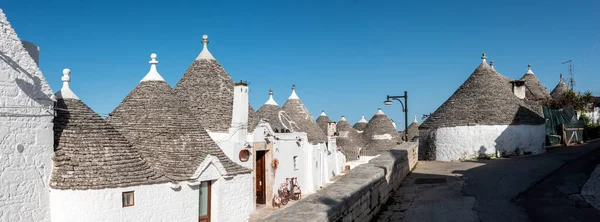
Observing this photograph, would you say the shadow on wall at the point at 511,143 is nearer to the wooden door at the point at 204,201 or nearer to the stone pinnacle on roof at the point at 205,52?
the stone pinnacle on roof at the point at 205,52

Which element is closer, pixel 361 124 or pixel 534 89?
pixel 534 89

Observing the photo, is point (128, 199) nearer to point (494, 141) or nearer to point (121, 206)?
point (121, 206)

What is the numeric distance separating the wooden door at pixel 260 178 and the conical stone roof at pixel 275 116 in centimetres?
344

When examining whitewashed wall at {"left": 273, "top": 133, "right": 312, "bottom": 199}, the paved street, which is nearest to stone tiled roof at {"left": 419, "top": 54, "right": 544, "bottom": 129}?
the paved street

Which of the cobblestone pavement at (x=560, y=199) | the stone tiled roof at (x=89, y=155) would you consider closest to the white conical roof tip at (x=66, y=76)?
the stone tiled roof at (x=89, y=155)

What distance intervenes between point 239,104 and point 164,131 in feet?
12.2

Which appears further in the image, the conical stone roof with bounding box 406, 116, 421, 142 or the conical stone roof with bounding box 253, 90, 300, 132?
the conical stone roof with bounding box 406, 116, 421, 142

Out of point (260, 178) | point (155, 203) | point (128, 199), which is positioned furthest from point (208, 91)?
point (128, 199)

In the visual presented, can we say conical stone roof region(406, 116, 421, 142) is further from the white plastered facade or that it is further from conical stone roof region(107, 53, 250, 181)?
conical stone roof region(107, 53, 250, 181)

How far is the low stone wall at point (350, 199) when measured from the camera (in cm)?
579

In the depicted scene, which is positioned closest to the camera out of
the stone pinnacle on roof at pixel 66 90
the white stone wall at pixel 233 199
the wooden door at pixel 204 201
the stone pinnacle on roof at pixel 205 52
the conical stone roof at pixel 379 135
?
the stone pinnacle on roof at pixel 66 90

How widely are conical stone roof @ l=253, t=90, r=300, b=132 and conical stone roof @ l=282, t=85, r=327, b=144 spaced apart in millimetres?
1924

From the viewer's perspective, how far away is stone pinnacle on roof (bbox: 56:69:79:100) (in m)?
13.0

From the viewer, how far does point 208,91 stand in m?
19.2
